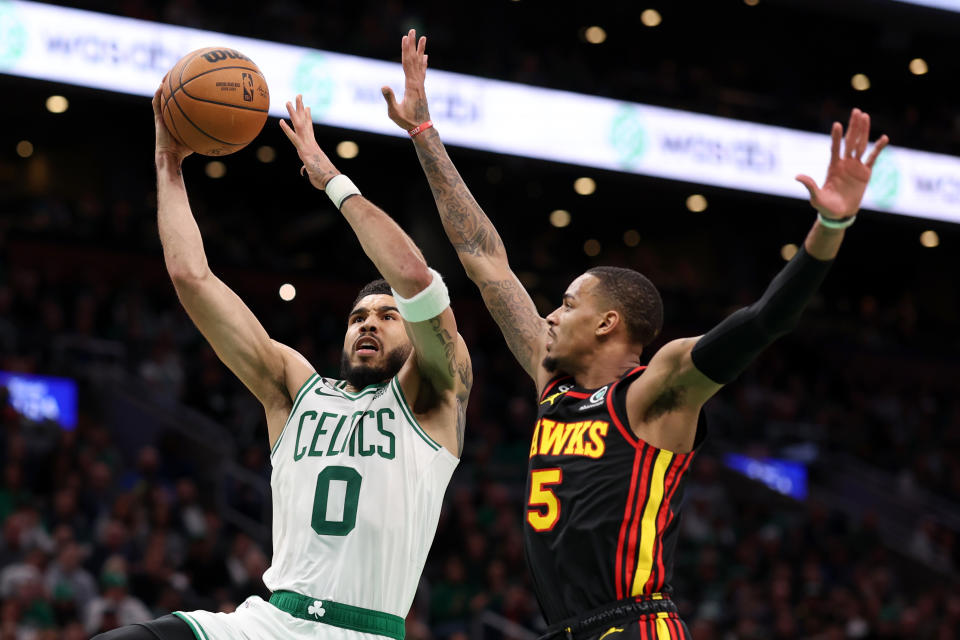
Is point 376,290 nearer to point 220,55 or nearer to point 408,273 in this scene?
point 408,273

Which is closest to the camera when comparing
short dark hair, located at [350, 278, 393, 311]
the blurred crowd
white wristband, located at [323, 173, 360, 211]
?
white wristband, located at [323, 173, 360, 211]

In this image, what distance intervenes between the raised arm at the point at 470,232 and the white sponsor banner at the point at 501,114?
9.99 m

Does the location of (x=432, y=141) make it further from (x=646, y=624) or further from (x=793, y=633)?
(x=793, y=633)

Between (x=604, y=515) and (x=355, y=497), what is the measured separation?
3.44ft

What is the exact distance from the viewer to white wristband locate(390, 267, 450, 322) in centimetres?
476

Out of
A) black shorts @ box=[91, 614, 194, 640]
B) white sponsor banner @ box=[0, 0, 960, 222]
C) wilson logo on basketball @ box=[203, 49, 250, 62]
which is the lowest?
black shorts @ box=[91, 614, 194, 640]

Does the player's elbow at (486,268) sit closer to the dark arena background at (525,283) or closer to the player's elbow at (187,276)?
the player's elbow at (187,276)

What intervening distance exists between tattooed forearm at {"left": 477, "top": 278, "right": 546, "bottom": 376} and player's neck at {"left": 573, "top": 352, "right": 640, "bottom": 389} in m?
0.51

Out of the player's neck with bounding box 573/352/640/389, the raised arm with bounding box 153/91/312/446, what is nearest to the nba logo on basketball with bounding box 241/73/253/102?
the raised arm with bounding box 153/91/312/446

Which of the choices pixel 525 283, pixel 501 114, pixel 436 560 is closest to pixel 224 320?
pixel 436 560

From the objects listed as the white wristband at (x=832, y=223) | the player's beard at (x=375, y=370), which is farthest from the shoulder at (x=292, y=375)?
the white wristband at (x=832, y=223)

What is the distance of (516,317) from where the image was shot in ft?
17.4

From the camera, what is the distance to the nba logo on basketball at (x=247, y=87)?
5.46 meters

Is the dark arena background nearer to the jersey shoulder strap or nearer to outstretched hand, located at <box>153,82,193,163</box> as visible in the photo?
outstretched hand, located at <box>153,82,193,163</box>
